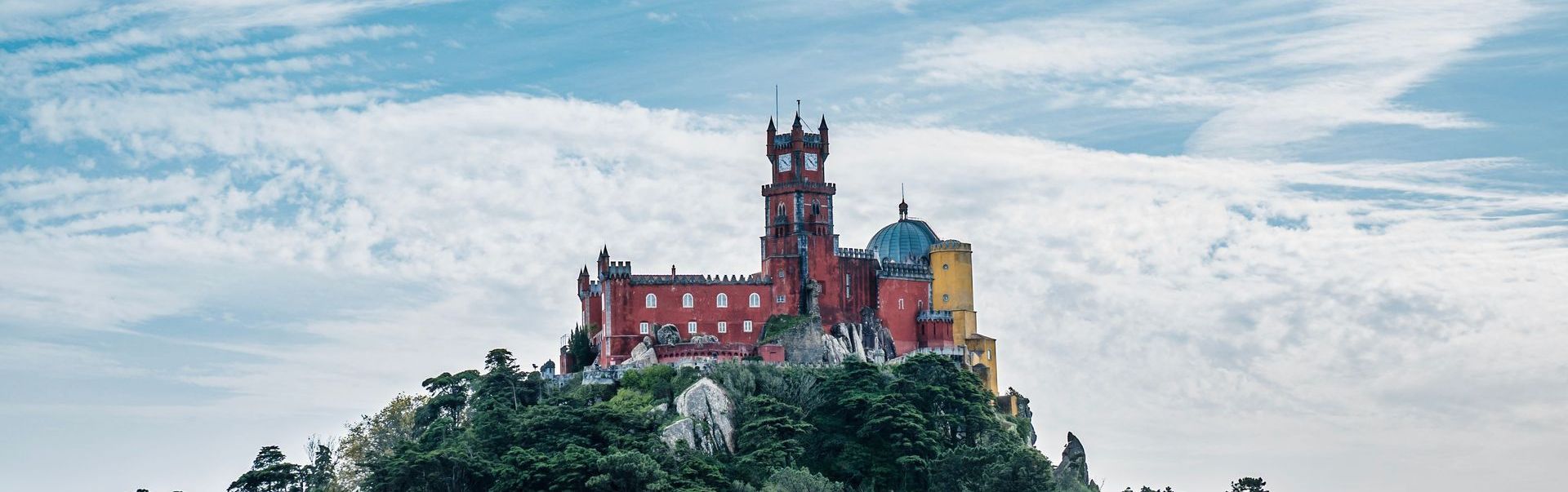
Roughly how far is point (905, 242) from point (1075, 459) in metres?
19.5

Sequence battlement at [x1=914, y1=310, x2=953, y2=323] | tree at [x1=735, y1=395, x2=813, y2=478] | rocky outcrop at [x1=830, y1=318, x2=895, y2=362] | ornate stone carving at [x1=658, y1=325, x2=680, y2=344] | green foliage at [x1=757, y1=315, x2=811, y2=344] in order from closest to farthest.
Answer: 1. tree at [x1=735, y1=395, x2=813, y2=478]
2. ornate stone carving at [x1=658, y1=325, x2=680, y2=344]
3. green foliage at [x1=757, y1=315, x2=811, y2=344]
4. rocky outcrop at [x1=830, y1=318, x2=895, y2=362]
5. battlement at [x1=914, y1=310, x2=953, y2=323]

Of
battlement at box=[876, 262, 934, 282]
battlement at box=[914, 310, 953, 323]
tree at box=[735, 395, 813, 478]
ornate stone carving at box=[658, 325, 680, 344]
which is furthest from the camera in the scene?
battlement at box=[914, 310, 953, 323]

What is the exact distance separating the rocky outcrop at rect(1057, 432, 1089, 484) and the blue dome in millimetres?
16604

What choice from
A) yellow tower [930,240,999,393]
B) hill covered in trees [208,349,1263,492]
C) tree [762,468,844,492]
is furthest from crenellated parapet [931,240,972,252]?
tree [762,468,844,492]

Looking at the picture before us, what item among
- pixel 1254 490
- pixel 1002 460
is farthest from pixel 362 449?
pixel 1254 490

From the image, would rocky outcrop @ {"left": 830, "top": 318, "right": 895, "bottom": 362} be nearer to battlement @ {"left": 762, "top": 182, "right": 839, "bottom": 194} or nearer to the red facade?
the red facade

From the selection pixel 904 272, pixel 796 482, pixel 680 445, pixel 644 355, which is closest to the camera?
pixel 796 482

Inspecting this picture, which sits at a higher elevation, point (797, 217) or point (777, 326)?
point (797, 217)

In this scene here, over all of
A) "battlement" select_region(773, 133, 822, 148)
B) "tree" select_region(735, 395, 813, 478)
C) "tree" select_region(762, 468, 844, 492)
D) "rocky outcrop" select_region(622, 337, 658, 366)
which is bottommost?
"tree" select_region(762, 468, 844, 492)

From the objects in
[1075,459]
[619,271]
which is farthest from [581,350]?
[1075,459]

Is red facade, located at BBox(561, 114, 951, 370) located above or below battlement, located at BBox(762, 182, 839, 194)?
below

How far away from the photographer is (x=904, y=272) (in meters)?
152

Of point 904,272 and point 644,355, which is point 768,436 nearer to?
point 644,355

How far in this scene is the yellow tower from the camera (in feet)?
502
